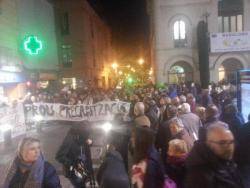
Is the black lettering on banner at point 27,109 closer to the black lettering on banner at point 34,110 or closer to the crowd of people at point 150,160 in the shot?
the black lettering on banner at point 34,110

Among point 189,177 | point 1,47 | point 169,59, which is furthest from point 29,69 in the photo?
point 189,177

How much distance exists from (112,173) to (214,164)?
3.42ft

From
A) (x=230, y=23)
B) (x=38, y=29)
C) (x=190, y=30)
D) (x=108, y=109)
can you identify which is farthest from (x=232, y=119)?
(x=230, y=23)

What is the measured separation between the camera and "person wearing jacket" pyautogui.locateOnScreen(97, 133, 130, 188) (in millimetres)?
3727

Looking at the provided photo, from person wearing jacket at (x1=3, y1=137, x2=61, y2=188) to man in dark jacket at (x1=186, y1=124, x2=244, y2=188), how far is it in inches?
69.3

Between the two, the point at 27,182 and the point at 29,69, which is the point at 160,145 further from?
the point at 29,69

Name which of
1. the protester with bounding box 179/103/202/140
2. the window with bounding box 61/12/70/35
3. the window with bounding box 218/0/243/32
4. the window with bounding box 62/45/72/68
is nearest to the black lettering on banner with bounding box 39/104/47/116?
the protester with bounding box 179/103/202/140

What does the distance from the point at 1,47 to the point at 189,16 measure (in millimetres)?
16890

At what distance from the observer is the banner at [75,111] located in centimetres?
1559

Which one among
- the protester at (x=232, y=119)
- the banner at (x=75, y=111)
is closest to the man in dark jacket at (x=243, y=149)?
the protester at (x=232, y=119)

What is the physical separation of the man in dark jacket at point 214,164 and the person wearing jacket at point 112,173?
675 millimetres

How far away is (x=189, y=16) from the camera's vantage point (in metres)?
31.7

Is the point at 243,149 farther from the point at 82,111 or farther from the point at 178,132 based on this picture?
the point at 82,111

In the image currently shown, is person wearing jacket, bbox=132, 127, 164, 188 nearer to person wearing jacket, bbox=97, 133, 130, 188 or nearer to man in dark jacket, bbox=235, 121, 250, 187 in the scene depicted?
person wearing jacket, bbox=97, 133, 130, 188
